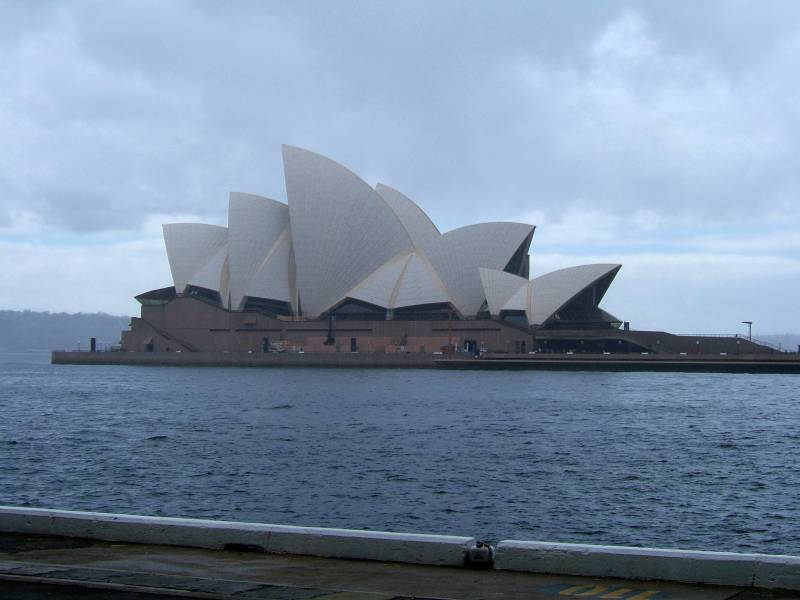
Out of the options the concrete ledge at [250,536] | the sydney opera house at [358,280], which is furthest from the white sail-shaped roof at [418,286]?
the concrete ledge at [250,536]

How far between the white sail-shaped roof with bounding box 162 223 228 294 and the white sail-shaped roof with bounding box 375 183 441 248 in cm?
1567

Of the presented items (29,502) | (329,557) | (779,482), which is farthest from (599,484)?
(329,557)

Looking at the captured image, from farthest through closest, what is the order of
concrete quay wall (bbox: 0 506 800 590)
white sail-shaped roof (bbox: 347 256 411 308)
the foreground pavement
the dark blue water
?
white sail-shaped roof (bbox: 347 256 411 308)
the dark blue water
concrete quay wall (bbox: 0 506 800 590)
the foreground pavement

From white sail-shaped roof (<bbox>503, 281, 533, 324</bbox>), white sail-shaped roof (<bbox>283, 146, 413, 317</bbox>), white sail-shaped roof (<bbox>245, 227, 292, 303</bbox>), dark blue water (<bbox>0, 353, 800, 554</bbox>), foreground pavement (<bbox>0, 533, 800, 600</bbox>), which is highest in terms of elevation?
white sail-shaped roof (<bbox>283, 146, 413, 317</bbox>)

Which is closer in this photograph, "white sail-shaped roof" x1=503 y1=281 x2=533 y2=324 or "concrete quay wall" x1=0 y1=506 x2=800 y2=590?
"concrete quay wall" x1=0 y1=506 x2=800 y2=590

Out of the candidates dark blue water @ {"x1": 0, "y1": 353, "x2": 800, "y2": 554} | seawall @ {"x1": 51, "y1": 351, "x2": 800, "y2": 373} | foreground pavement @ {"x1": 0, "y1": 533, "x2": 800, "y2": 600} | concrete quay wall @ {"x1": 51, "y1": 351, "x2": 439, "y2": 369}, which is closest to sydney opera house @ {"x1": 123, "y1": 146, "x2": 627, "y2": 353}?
concrete quay wall @ {"x1": 51, "y1": 351, "x2": 439, "y2": 369}

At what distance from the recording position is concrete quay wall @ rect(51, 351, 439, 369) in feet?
262

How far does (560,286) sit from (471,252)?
7.62 m

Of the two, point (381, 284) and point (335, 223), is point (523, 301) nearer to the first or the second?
point (381, 284)

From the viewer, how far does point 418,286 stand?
81.4 m

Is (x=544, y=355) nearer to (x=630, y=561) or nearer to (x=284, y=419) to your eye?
(x=284, y=419)

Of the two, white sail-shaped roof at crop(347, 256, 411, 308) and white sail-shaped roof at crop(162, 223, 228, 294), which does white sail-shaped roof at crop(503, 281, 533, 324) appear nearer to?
white sail-shaped roof at crop(347, 256, 411, 308)

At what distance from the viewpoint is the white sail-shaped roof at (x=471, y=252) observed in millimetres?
80312

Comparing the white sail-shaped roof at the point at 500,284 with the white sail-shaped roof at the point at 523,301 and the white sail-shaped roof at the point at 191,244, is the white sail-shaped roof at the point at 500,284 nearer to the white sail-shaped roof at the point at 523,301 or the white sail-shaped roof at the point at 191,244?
the white sail-shaped roof at the point at 523,301
